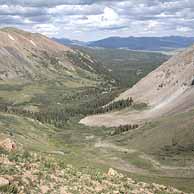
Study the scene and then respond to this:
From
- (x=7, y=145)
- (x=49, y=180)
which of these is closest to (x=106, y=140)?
(x=7, y=145)

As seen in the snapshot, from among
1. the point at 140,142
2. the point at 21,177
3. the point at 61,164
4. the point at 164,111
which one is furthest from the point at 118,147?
the point at 21,177

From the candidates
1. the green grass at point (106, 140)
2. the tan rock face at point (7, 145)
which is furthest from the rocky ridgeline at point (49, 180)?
the green grass at point (106, 140)

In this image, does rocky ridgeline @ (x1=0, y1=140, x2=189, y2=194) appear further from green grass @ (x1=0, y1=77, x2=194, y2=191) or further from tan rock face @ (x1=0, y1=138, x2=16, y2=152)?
green grass @ (x1=0, y1=77, x2=194, y2=191)

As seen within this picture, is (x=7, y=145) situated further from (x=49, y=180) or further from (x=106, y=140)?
(x=106, y=140)

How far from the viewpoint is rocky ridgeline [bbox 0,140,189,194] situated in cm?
2884

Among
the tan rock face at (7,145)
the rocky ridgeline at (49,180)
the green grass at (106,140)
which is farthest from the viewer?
the green grass at (106,140)

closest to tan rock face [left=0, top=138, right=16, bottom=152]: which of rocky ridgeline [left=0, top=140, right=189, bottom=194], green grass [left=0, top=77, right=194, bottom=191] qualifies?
rocky ridgeline [left=0, top=140, right=189, bottom=194]

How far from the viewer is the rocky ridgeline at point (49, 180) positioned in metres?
28.8

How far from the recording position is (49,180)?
1262 inches

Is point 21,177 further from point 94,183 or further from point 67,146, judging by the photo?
point 67,146

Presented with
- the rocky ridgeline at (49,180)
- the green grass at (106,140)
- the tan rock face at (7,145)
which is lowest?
the green grass at (106,140)

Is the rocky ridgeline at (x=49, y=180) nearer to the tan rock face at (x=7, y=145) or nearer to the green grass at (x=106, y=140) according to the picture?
the tan rock face at (x=7, y=145)

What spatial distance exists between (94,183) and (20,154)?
24.3 ft

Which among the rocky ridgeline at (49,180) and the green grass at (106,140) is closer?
the rocky ridgeline at (49,180)
